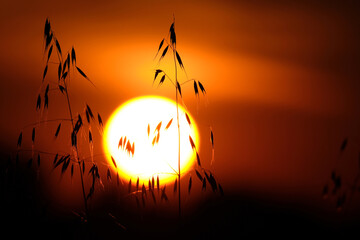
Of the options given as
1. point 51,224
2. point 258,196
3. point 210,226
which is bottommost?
point 258,196

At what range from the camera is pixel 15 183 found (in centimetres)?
342

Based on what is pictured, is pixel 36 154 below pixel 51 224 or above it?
above

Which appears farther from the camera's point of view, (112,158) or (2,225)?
(2,225)

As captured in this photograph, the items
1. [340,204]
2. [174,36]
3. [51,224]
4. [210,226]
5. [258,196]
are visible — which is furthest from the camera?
[258,196]

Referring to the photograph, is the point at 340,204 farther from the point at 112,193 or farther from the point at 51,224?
the point at 51,224

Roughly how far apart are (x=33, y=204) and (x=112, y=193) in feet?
2.27

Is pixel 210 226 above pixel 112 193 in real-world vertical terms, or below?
below

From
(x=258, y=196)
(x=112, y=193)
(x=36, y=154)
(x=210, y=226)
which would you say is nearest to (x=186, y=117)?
(x=112, y=193)

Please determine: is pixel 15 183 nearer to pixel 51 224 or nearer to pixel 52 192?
pixel 52 192

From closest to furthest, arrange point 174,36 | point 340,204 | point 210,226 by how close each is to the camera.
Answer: point 340,204, point 174,36, point 210,226

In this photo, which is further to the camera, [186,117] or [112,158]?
[112,158]

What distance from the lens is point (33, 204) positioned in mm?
3463

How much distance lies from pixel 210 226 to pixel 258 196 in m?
6.14

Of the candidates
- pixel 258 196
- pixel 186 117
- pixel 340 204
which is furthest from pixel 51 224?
pixel 258 196
